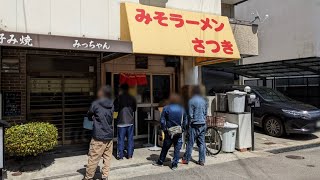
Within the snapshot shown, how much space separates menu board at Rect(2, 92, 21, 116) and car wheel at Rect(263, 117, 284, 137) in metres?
8.47

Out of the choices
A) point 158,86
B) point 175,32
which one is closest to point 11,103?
point 158,86

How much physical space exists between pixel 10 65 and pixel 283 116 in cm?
882

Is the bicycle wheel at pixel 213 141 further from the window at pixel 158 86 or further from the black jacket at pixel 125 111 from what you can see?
the black jacket at pixel 125 111

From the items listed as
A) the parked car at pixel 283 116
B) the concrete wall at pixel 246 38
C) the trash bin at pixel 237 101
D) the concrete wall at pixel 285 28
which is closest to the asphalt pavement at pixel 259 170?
the trash bin at pixel 237 101

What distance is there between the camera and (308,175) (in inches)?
265

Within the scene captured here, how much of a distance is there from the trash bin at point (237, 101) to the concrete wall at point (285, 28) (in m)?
10.7

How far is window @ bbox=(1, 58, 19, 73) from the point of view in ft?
25.7

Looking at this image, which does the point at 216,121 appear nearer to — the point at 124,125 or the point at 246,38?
the point at 124,125

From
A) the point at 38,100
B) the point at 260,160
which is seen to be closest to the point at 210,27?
the point at 260,160

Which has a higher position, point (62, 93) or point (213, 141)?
point (62, 93)

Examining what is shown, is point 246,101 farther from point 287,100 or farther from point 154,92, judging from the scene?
point 287,100

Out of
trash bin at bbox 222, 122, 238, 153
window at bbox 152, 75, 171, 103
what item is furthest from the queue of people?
window at bbox 152, 75, 171, 103

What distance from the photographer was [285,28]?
63.3ft

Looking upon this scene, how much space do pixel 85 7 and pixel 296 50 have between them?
14944mm
